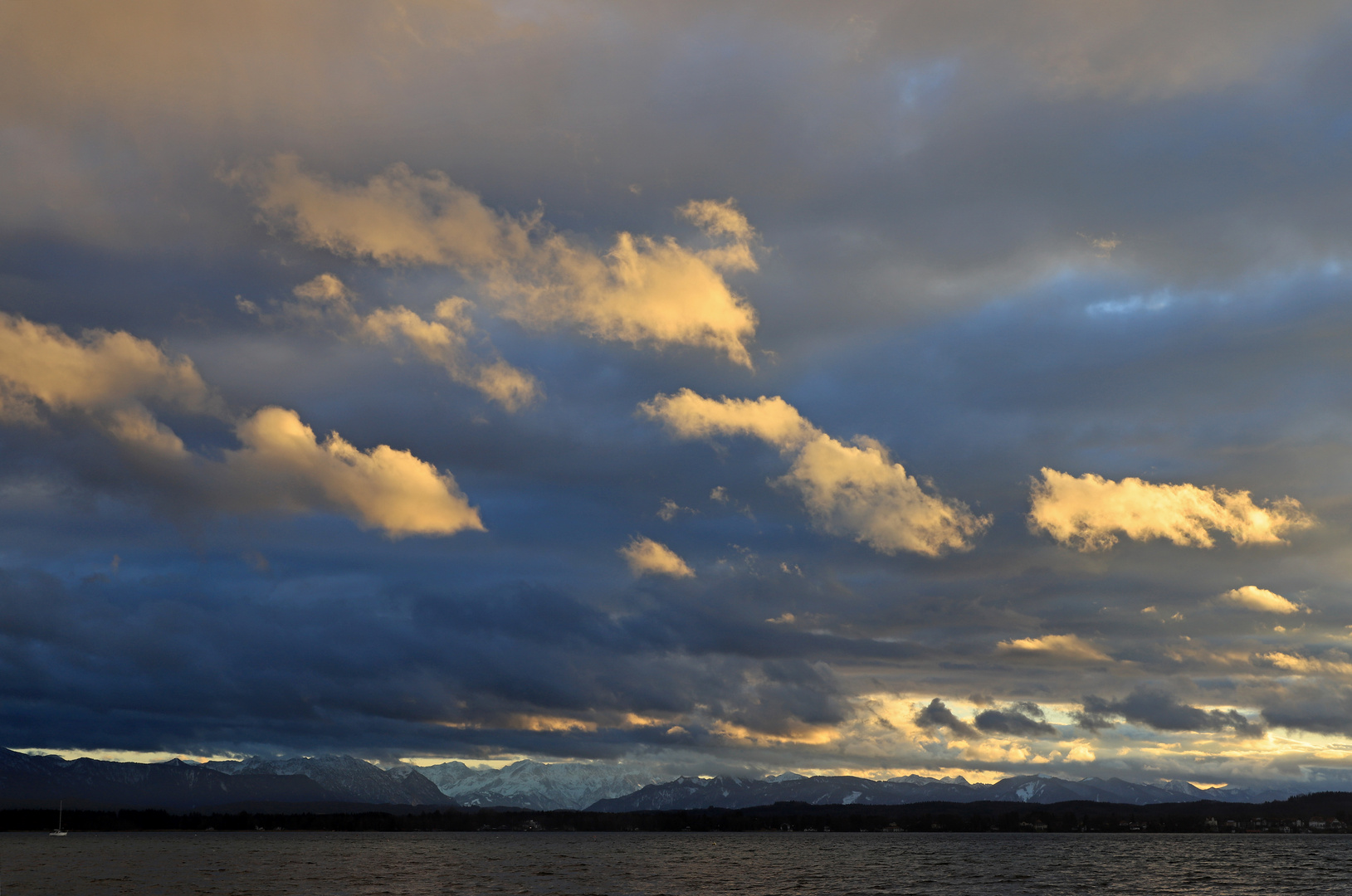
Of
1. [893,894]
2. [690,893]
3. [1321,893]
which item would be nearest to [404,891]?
[690,893]

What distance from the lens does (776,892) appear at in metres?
184

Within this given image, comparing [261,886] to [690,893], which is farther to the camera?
[261,886]

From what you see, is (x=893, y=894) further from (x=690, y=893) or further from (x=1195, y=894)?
(x=1195, y=894)

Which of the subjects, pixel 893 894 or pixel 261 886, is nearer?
pixel 893 894

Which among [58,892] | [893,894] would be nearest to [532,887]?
[893,894]

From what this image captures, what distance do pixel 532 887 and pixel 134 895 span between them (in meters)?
68.9

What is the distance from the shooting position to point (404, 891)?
7333 inches

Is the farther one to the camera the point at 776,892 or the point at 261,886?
the point at 261,886

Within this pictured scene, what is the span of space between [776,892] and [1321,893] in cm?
9846

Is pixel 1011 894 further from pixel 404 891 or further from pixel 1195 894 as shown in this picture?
pixel 404 891

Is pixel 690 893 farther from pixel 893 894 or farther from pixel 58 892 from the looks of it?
pixel 58 892

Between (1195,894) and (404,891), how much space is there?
143195 mm

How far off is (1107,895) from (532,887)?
10516 cm

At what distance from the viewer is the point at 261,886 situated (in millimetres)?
196375
